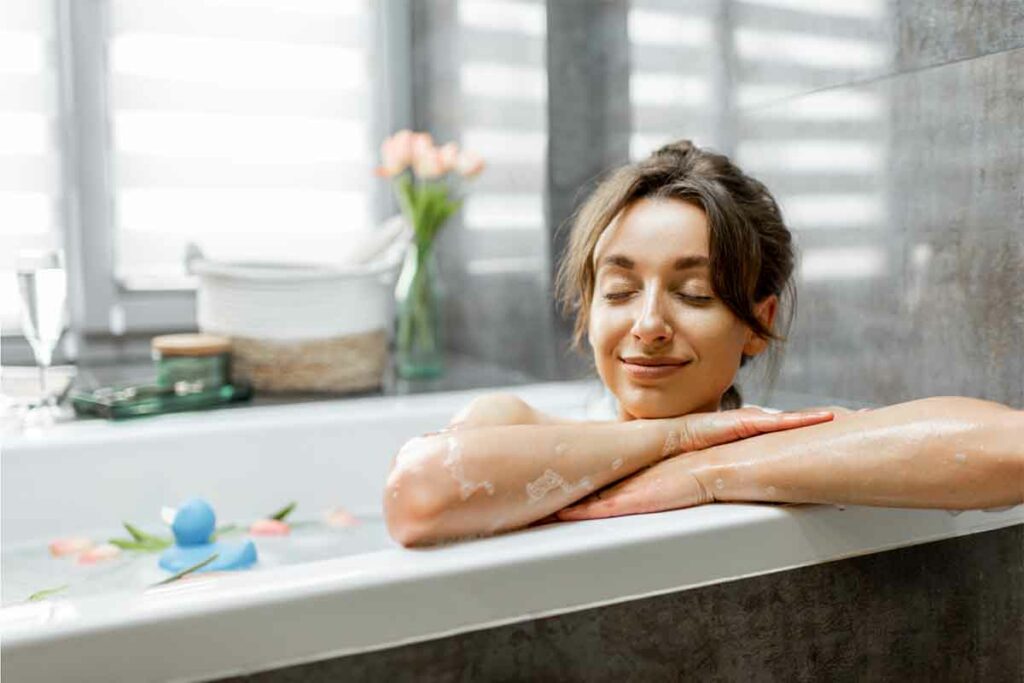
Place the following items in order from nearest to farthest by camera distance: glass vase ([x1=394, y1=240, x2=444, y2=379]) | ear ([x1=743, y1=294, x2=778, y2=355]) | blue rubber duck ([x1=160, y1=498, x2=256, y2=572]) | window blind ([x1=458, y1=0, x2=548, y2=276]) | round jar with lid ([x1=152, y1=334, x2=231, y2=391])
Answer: ear ([x1=743, y1=294, x2=778, y2=355]), blue rubber duck ([x1=160, y1=498, x2=256, y2=572]), round jar with lid ([x1=152, y1=334, x2=231, y2=391]), window blind ([x1=458, y1=0, x2=548, y2=276]), glass vase ([x1=394, y1=240, x2=444, y2=379])

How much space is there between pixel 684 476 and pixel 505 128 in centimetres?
145

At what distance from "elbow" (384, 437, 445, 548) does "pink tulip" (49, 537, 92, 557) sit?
2.45 feet

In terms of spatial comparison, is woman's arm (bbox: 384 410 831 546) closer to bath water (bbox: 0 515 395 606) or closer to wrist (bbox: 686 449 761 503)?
wrist (bbox: 686 449 761 503)

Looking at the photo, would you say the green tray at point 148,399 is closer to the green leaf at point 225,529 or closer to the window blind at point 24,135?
the green leaf at point 225,529

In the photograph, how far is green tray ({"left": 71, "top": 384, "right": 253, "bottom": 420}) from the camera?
156 centimetres

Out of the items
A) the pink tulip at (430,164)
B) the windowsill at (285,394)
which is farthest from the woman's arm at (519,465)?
the pink tulip at (430,164)

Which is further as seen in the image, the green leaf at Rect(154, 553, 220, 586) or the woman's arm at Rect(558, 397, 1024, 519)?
the green leaf at Rect(154, 553, 220, 586)

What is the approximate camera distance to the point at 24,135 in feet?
7.41

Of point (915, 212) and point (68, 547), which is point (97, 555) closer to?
point (68, 547)

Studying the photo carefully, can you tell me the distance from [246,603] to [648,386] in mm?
477

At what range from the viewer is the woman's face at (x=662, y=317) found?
964 mm

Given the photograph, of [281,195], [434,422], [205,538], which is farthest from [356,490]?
[281,195]

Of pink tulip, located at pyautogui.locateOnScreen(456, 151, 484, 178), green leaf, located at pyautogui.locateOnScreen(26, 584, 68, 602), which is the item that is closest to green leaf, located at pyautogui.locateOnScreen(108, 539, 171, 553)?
green leaf, located at pyautogui.locateOnScreen(26, 584, 68, 602)

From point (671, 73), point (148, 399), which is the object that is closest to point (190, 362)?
point (148, 399)
